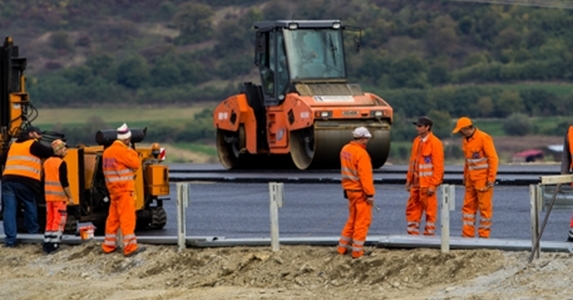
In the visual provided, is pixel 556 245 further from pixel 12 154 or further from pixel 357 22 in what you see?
pixel 357 22

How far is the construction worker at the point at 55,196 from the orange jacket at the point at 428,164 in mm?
4262

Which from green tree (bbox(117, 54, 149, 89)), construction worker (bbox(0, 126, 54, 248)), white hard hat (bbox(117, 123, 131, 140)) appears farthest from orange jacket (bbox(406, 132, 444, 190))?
green tree (bbox(117, 54, 149, 89))

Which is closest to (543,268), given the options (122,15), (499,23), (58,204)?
(58,204)

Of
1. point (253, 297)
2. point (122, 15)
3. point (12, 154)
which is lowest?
point (253, 297)

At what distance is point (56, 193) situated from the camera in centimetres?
1667

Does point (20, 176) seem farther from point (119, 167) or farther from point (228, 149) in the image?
point (228, 149)

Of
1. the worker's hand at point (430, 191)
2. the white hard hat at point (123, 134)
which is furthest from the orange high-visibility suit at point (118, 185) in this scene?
the worker's hand at point (430, 191)

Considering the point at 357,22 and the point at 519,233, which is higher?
the point at 357,22

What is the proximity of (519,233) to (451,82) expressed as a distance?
4880cm

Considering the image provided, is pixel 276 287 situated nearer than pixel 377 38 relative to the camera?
Yes

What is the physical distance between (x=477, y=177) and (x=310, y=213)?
4935 millimetres

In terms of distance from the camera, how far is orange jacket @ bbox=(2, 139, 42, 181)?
17.2m

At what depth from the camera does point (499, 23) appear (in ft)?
229

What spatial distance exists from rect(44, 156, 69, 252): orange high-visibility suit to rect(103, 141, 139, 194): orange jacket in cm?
86
